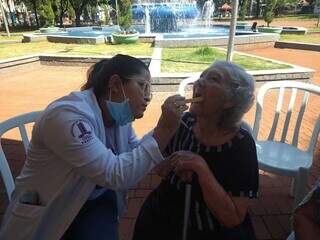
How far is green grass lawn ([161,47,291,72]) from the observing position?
8.04 m

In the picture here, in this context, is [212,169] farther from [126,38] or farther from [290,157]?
[126,38]

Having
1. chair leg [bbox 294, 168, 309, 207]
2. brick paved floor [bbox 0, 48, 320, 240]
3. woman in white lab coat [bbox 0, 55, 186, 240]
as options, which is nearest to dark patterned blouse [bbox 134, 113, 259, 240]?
woman in white lab coat [bbox 0, 55, 186, 240]

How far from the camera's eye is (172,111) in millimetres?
1721

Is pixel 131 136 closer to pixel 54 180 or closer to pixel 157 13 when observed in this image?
pixel 54 180

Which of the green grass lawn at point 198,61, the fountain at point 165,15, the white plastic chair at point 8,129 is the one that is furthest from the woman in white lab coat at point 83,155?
the fountain at point 165,15

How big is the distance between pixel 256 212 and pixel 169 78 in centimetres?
409

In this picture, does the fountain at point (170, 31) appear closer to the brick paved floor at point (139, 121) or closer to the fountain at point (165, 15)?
the fountain at point (165, 15)

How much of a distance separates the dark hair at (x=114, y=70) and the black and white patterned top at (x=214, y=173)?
561 mm

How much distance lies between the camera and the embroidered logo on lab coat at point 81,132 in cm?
164

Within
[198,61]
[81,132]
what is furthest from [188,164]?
[198,61]

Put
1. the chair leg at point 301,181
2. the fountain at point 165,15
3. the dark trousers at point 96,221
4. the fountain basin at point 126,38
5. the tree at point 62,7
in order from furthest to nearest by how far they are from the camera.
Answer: the tree at point 62,7
the fountain at point 165,15
the fountain basin at point 126,38
the chair leg at point 301,181
the dark trousers at point 96,221

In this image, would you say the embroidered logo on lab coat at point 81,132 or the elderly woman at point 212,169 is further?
the elderly woman at point 212,169

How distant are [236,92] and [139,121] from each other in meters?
4.02

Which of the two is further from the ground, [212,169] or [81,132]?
[81,132]
